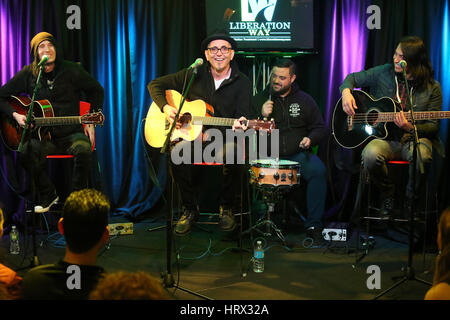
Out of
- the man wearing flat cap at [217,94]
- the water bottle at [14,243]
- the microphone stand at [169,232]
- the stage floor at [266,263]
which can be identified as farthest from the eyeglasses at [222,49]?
the water bottle at [14,243]

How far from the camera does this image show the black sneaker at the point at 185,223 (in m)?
4.80

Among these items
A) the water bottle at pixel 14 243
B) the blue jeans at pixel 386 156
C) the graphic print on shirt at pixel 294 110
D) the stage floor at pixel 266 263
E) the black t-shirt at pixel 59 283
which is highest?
the graphic print on shirt at pixel 294 110

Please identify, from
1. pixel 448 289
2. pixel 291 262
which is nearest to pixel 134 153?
pixel 291 262

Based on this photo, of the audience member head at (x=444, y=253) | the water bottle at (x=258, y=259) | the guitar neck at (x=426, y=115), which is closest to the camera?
the audience member head at (x=444, y=253)

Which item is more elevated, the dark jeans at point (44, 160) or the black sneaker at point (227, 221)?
the dark jeans at point (44, 160)

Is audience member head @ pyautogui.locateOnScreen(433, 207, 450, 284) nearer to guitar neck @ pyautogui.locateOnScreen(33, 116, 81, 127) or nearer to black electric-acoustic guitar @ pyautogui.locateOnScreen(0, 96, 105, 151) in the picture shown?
black electric-acoustic guitar @ pyautogui.locateOnScreen(0, 96, 105, 151)

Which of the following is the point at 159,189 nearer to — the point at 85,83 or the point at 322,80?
the point at 85,83

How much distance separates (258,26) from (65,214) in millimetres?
4005

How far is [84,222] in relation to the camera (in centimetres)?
212

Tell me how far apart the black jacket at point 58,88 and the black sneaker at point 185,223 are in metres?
1.46

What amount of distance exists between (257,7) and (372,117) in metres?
1.92

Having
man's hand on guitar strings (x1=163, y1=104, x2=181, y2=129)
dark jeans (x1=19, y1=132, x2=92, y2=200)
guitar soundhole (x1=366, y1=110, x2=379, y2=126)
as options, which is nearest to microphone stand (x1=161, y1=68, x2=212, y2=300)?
man's hand on guitar strings (x1=163, y1=104, x2=181, y2=129)

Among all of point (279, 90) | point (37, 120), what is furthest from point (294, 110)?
point (37, 120)

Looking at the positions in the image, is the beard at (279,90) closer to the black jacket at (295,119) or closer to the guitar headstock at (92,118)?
the black jacket at (295,119)
